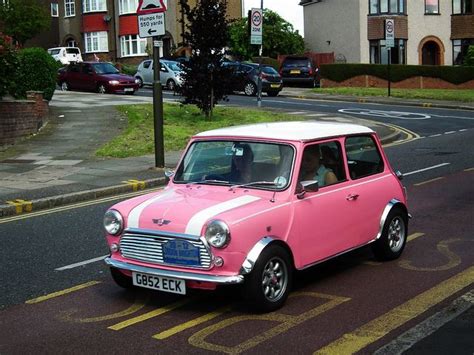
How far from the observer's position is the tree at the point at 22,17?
4994 centimetres

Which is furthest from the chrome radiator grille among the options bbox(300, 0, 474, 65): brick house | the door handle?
bbox(300, 0, 474, 65): brick house

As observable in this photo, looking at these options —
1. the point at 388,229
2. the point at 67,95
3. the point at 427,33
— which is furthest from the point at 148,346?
the point at 427,33

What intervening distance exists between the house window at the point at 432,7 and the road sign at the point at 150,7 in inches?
1475

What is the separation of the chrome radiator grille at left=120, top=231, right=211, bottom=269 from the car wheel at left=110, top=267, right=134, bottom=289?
30 centimetres

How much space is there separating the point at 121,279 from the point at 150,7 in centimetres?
876

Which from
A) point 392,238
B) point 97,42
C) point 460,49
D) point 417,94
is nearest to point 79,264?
point 392,238

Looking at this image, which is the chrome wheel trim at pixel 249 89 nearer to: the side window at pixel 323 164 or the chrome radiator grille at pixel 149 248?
the side window at pixel 323 164

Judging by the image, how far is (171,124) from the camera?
20.2 metres

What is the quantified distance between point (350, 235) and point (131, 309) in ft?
7.14

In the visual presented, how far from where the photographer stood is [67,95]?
101ft

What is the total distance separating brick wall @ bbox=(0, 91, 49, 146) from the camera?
1748cm

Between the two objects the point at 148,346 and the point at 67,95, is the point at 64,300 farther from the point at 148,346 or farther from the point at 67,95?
the point at 67,95

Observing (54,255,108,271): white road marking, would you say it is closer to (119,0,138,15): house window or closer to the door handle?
the door handle

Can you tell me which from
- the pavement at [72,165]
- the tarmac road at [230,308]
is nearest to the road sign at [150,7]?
the pavement at [72,165]
